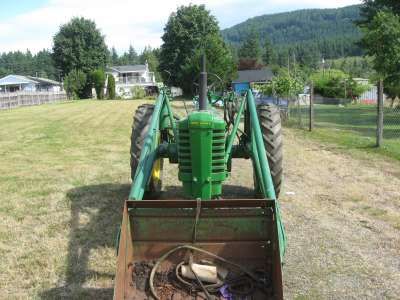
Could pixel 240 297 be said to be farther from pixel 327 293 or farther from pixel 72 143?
pixel 72 143

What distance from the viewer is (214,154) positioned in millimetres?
4793

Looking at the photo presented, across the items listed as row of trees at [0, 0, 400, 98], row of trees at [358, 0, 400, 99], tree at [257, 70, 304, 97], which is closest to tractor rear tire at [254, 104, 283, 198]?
row of trees at [0, 0, 400, 98]

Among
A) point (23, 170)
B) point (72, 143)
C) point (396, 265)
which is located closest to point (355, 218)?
point (396, 265)

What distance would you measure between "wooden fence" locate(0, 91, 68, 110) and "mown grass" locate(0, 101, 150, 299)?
26.5 metres

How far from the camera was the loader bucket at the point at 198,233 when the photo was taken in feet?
12.8

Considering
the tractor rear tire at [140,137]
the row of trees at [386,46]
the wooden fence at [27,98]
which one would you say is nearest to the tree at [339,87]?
the row of trees at [386,46]

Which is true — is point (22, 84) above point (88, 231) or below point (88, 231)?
above

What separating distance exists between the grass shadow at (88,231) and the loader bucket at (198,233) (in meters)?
0.52

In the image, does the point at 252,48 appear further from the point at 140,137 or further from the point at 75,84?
the point at 140,137

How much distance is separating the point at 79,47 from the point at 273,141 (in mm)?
73054

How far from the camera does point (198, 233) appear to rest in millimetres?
A: 4020

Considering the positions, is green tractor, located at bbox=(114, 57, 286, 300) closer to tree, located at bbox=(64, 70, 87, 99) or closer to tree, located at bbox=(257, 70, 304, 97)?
tree, located at bbox=(257, 70, 304, 97)

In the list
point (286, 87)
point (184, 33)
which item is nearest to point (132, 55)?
point (184, 33)

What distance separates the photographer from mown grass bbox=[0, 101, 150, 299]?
14.7ft
